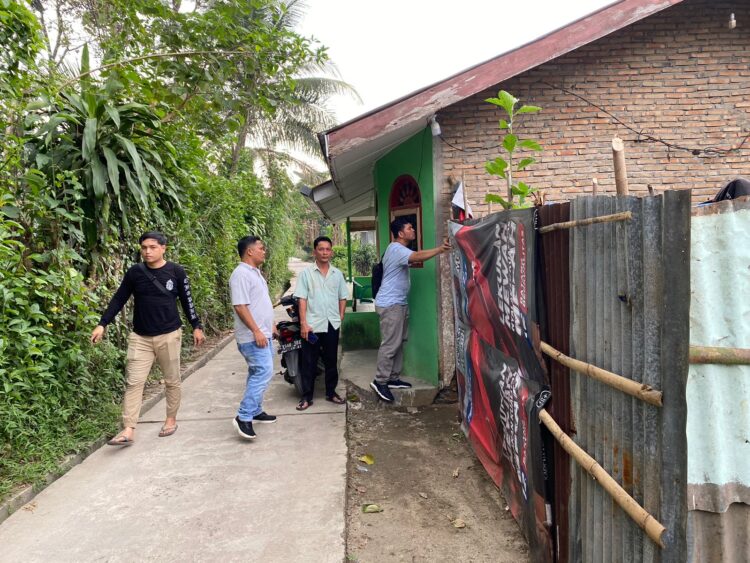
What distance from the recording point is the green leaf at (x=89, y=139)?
423cm

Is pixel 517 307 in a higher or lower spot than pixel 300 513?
higher

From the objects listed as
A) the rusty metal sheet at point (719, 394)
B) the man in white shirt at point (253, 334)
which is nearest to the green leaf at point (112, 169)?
the man in white shirt at point (253, 334)

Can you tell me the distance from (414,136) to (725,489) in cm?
487

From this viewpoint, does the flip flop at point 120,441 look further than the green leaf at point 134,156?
No

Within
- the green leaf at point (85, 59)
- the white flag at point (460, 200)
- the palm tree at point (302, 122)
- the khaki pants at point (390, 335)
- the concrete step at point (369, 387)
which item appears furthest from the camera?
the palm tree at point (302, 122)

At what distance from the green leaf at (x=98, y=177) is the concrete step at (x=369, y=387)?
134 inches

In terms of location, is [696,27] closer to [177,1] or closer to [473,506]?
[473,506]

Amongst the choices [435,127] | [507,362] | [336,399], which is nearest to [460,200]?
[435,127]

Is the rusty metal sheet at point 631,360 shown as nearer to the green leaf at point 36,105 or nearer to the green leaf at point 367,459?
the green leaf at point 367,459

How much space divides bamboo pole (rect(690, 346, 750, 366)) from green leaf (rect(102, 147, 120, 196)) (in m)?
4.55

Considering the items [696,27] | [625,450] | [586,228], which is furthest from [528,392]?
[696,27]

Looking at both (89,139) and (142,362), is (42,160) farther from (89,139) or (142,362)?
(142,362)

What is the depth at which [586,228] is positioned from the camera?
2.04m

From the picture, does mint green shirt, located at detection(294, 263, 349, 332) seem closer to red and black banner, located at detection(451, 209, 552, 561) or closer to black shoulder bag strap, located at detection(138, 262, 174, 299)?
black shoulder bag strap, located at detection(138, 262, 174, 299)
